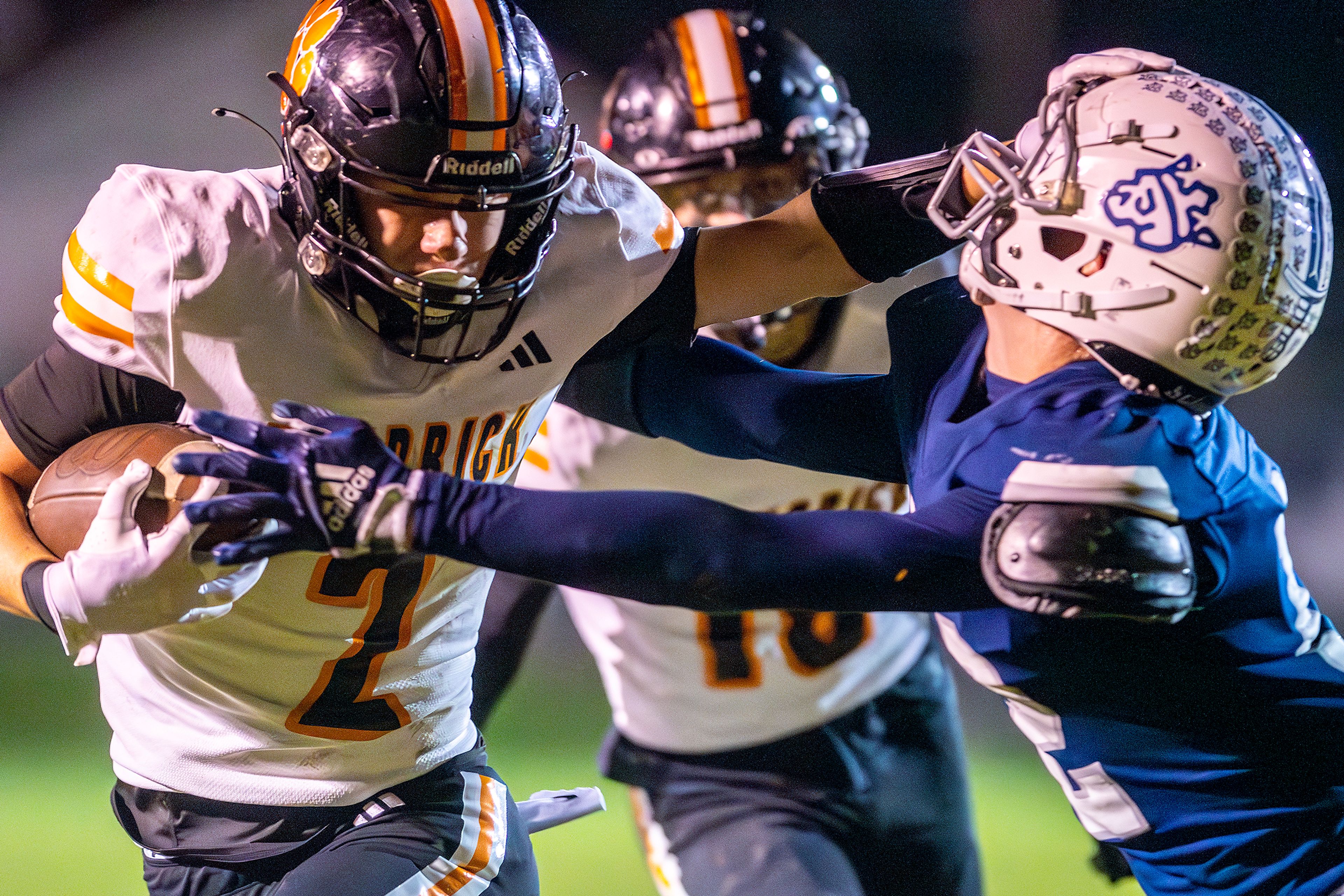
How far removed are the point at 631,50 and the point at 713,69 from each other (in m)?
1.58

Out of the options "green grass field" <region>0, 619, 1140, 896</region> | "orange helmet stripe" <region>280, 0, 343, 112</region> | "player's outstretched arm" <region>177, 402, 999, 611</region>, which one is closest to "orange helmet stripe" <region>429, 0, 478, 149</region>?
"orange helmet stripe" <region>280, 0, 343, 112</region>

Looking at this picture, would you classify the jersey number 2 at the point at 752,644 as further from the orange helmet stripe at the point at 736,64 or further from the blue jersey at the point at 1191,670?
the orange helmet stripe at the point at 736,64

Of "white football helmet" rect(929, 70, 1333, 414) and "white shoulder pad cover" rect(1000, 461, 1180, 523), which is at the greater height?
"white football helmet" rect(929, 70, 1333, 414)

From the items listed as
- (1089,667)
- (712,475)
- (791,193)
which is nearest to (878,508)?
(712,475)

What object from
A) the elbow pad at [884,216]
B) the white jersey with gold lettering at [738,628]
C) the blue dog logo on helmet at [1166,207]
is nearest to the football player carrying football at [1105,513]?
the blue dog logo on helmet at [1166,207]

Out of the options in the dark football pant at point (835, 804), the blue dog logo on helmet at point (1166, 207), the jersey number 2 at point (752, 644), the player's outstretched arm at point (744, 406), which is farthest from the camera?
the jersey number 2 at point (752, 644)

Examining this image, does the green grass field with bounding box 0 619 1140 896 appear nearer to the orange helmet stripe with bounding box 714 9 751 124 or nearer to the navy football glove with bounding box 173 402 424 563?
the orange helmet stripe with bounding box 714 9 751 124

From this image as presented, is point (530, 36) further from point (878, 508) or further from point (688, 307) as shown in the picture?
point (878, 508)

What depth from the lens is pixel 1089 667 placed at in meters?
1.65

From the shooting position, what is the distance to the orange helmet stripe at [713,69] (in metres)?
2.69

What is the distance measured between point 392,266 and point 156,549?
19.1 inches

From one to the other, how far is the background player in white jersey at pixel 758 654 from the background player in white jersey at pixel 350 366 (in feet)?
1.94

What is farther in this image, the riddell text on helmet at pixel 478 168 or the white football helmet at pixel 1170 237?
the riddell text on helmet at pixel 478 168

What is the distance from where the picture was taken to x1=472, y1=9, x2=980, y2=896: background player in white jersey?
8.42ft
